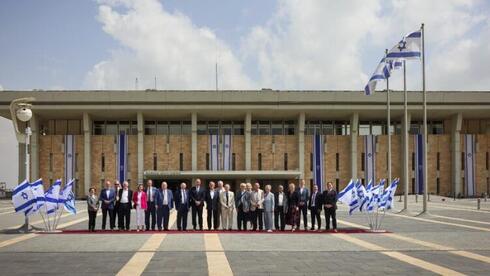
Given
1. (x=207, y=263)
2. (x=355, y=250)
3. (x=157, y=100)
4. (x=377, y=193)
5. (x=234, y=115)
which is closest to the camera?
(x=207, y=263)

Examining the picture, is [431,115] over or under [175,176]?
over

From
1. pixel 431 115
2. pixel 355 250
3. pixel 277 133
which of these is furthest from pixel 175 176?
pixel 355 250

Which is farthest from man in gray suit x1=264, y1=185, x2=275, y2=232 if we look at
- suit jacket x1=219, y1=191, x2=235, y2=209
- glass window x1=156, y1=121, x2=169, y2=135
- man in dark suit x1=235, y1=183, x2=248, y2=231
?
glass window x1=156, y1=121, x2=169, y2=135

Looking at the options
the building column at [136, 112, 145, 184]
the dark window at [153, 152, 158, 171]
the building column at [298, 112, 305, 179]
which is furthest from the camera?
the dark window at [153, 152, 158, 171]

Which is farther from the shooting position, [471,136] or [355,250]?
[471,136]

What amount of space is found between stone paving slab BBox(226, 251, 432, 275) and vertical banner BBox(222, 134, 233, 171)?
44977 mm

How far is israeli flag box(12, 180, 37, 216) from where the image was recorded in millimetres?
18984

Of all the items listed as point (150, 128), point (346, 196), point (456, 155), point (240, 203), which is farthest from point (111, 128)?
point (346, 196)

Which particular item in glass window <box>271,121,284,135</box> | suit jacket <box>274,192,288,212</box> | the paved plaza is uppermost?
glass window <box>271,121,284,135</box>

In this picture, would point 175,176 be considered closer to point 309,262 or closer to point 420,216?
point 420,216

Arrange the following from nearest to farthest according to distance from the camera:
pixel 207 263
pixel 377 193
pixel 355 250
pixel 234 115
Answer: pixel 207 263, pixel 355 250, pixel 377 193, pixel 234 115

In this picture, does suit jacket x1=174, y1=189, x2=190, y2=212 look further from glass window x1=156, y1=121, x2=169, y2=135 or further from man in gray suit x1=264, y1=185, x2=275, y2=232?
glass window x1=156, y1=121, x2=169, y2=135

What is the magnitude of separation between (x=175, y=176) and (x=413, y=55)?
32459 millimetres

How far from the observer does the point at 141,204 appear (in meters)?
19.4
